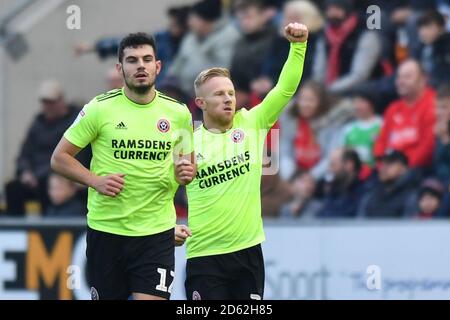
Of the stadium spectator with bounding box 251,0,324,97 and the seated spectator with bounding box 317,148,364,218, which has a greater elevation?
the stadium spectator with bounding box 251,0,324,97

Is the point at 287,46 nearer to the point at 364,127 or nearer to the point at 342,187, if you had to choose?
the point at 364,127

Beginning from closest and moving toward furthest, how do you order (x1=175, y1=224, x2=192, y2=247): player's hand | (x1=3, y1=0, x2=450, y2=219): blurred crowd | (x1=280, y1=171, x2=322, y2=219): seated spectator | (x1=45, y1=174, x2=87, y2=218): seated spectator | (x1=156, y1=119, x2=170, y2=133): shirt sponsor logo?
(x1=156, y1=119, x2=170, y2=133): shirt sponsor logo
(x1=175, y1=224, x2=192, y2=247): player's hand
(x1=3, y1=0, x2=450, y2=219): blurred crowd
(x1=280, y1=171, x2=322, y2=219): seated spectator
(x1=45, y1=174, x2=87, y2=218): seated spectator

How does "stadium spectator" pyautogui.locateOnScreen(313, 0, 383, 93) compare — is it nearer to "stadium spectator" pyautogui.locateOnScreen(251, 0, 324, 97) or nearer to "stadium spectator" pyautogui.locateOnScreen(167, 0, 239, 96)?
"stadium spectator" pyautogui.locateOnScreen(251, 0, 324, 97)

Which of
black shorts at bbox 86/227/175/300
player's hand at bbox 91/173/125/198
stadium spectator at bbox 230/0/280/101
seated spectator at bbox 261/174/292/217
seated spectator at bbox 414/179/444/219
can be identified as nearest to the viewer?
player's hand at bbox 91/173/125/198

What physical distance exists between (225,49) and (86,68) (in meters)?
2.00

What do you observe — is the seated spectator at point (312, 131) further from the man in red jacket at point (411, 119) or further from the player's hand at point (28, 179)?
the player's hand at point (28, 179)

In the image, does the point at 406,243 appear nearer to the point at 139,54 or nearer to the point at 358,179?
the point at 358,179

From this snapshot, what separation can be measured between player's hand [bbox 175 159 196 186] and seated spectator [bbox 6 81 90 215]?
19.3 ft

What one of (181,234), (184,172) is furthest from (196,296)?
(184,172)

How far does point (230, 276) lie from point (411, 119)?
4.62 m

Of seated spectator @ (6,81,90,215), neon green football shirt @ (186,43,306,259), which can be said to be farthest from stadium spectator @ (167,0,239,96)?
neon green football shirt @ (186,43,306,259)

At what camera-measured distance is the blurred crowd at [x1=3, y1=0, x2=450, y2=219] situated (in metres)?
13.9

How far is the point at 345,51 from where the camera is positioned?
14711 mm

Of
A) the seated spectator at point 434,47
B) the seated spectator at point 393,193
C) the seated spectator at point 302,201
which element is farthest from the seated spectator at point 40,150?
the seated spectator at point 434,47
